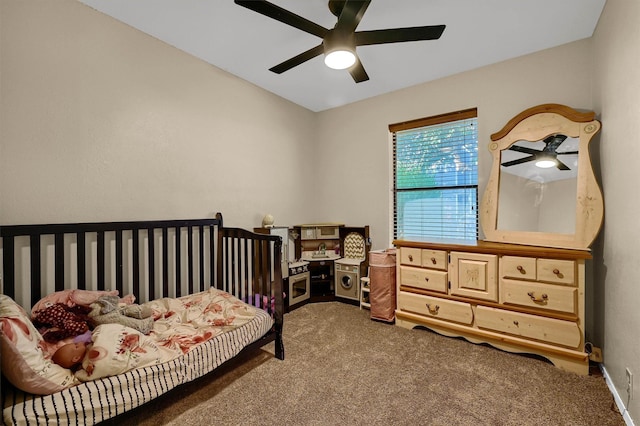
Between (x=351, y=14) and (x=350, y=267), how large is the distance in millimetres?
2568

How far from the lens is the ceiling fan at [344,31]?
1570 millimetres

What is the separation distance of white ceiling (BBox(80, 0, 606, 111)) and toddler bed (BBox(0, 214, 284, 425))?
1548 mm

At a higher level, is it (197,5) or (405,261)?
(197,5)

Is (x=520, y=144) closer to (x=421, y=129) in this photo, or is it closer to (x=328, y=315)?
(x=421, y=129)

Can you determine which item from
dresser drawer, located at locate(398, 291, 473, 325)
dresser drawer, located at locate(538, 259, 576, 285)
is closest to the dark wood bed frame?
dresser drawer, located at locate(398, 291, 473, 325)

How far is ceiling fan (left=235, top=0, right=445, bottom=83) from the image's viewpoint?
1570 mm

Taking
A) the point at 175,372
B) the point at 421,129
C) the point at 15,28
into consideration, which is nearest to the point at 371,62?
the point at 421,129

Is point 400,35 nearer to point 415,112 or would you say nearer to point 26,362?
point 415,112

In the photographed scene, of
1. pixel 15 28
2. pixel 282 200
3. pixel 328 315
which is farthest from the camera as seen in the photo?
pixel 282 200

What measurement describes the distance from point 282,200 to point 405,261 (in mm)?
1690

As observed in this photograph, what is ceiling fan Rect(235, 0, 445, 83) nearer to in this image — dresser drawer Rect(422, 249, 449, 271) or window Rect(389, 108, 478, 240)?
window Rect(389, 108, 478, 240)

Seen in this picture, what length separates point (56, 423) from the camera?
1.15 meters

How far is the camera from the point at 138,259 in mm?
2229

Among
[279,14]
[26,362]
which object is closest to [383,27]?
[279,14]
